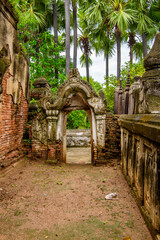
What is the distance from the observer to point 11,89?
217 inches

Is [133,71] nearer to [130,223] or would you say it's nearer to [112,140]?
[112,140]

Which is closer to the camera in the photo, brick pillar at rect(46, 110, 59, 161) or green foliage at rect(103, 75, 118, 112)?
brick pillar at rect(46, 110, 59, 161)

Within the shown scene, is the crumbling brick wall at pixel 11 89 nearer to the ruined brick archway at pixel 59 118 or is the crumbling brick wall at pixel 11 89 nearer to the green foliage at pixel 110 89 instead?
the ruined brick archway at pixel 59 118

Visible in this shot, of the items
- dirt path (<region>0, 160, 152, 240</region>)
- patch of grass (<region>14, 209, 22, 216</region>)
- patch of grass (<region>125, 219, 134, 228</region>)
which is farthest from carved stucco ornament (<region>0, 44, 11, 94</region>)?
patch of grass (<region>125, 219, 134, 228</region>)

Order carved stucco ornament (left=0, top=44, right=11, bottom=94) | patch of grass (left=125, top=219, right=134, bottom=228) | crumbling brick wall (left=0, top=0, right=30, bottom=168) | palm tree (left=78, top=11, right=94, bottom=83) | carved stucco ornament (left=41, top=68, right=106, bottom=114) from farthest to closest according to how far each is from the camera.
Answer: palm tree (left=78, top=11, right=94, bottom=83)
carved stucco ornament (left=41, top=68, right=106, bottom=114)
crumbling brick wall (left=0, top=0, right=30, bottom=168)
carved stucco ornament (left=0, top=44, right=11, bottom=94)
patch of grass (left=125, top=219, right=134, bottom=228)

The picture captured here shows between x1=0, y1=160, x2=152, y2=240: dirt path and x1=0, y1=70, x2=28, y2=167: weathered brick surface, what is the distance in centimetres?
57

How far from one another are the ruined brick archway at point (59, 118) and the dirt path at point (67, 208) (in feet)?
4.04

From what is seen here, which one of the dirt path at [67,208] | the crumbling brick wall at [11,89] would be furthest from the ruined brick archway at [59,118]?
the dirt path at [67,208]

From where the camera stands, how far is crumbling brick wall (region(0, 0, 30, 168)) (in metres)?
4.93

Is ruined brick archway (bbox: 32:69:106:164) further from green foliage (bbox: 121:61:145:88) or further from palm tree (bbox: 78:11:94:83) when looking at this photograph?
palm tree (bbox: 78:11:94:83)

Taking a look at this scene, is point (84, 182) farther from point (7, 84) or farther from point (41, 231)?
point (7, 84)

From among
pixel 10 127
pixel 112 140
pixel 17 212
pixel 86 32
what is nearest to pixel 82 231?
pixel 17 212

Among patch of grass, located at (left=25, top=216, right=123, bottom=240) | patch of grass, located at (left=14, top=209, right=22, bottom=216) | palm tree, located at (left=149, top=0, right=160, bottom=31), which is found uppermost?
palm tree, located at (left=149, top=0, right=160, bottom=31)

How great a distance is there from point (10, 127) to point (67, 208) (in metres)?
3.20
